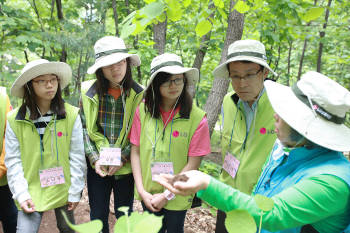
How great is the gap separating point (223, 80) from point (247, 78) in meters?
1.75

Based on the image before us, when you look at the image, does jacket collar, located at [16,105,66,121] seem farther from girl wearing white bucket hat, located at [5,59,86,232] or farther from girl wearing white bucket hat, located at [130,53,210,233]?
girl wearing white bucket hat, located at [130,53,210,233]

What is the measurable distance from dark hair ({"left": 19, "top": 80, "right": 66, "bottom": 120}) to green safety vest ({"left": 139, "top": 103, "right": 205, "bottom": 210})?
0.82 m

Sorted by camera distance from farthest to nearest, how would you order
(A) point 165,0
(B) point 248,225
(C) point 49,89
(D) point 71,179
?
(D) point 71,179, (C) point 49,89, (A) point 165,0, (B) point 248,225

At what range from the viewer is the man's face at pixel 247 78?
73.5 inches

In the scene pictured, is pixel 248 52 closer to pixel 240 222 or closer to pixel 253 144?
pixel 253 144

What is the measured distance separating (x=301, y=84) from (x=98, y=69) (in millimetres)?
1830

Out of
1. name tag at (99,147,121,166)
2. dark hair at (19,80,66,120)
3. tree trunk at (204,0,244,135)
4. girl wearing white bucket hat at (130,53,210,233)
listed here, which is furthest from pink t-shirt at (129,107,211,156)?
tree trunk at (204,0,244,135)

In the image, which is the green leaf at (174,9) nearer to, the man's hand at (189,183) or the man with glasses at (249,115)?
the man with glasses at (249,115)

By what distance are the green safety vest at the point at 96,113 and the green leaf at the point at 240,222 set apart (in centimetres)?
186

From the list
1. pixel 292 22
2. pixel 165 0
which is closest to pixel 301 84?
pixel 165 0

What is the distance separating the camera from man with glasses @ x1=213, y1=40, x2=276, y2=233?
6.15 ft

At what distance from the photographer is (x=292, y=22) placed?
460 centimetres

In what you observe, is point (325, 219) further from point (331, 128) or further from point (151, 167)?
point (151, 167)

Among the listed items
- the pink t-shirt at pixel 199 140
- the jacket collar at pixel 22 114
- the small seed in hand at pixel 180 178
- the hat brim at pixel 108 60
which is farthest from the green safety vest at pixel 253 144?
the jacket collar at pixel 22 114
